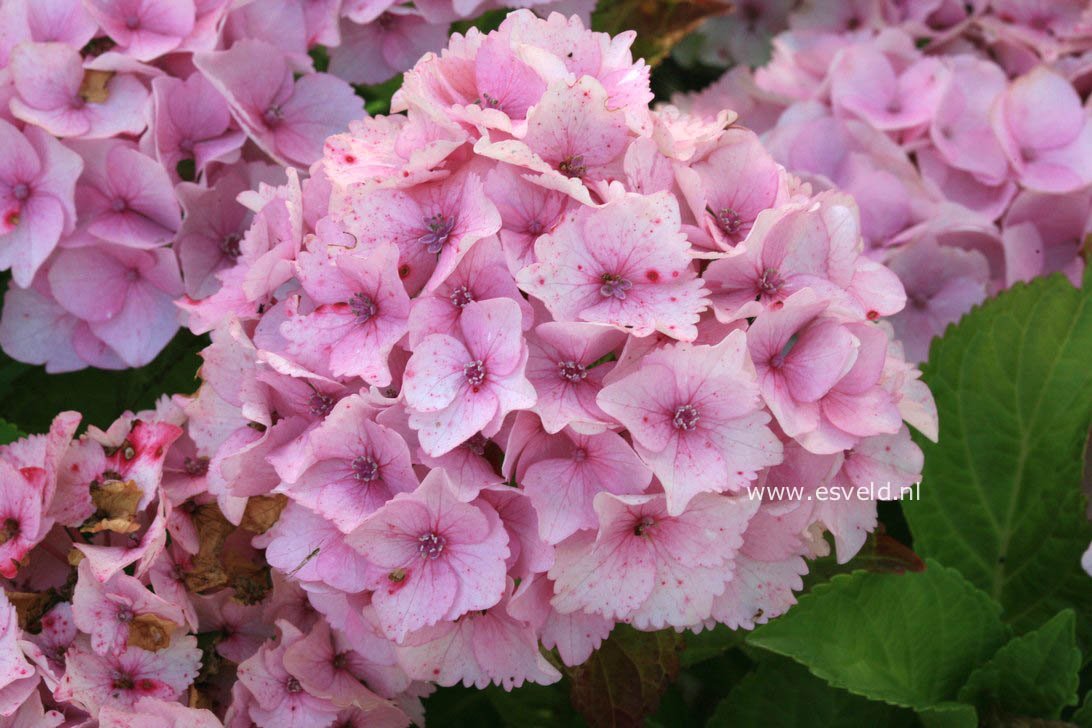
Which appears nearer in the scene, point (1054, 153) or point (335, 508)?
point (335, 508)

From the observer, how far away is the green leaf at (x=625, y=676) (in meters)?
0.74

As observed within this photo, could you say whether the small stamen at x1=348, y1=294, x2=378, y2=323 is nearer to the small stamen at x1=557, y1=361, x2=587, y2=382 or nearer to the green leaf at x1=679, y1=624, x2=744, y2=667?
the small stamen at x1=557, y1=361, x2=587, y2=382

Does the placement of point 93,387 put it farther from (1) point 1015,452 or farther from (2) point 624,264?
(1) point 1015,452

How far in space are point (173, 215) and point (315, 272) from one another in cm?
32

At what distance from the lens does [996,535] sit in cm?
96

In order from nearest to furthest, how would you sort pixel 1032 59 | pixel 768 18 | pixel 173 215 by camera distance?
pixel 173 215
pixel 1032 59
pixel 768 18

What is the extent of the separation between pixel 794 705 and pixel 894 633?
0.15 metres

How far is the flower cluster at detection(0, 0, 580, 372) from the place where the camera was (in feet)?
2.86

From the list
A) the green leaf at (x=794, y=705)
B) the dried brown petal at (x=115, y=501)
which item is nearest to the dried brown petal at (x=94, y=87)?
the dried brown petal at (x=115, y=501)

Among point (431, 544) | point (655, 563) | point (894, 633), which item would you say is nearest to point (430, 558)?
point (431, 544)

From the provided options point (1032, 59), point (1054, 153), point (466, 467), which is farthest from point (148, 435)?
point (1032, 59)

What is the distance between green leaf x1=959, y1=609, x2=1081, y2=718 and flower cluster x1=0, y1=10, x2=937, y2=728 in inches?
7.4

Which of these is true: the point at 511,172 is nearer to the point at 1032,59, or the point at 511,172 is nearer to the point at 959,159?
the point at 959,159

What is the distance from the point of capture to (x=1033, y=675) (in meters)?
0.79
